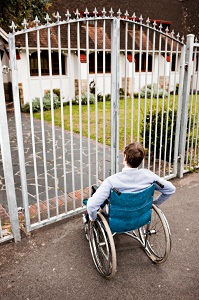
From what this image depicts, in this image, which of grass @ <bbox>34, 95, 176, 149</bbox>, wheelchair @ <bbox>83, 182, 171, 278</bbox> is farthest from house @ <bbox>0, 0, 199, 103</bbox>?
wheelchair @ <bbox>83, 182, 171, 278</bbox>

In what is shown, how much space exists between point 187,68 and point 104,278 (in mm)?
3624

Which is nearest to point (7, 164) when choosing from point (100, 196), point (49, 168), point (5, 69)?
point (5, 69)

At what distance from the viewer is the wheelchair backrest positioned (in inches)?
95.4

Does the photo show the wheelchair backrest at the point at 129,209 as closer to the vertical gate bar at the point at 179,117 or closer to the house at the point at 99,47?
the vertical gate bar at the point at 179,117

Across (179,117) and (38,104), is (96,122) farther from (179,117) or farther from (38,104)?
(38,104)

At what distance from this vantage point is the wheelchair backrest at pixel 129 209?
7.95 feet

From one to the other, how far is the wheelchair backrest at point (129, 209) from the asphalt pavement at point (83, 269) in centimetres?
55

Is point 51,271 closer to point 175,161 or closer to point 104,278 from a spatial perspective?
point 104,278

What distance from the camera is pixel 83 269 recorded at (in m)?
2.81

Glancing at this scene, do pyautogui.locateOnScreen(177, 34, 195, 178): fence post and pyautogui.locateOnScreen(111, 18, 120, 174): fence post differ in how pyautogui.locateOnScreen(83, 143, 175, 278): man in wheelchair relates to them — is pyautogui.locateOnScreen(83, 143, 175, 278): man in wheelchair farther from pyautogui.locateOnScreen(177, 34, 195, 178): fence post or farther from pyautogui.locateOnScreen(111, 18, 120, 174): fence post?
pyautogui.locateOnScreen(177, 34, 195, 178): fence post

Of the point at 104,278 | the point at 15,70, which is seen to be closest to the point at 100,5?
the point at 15,70

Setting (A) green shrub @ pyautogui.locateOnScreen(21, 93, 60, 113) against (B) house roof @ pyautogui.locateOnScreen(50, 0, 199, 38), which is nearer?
(A) green shrub @ pyautogui.locateOnScreen(21, 93, 60, 113)

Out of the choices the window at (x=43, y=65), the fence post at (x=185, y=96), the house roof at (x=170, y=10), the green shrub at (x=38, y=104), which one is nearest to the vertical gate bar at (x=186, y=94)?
the fence post at (x=185, y=96)

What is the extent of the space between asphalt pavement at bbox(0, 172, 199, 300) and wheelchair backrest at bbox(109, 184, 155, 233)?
1.80 ft
